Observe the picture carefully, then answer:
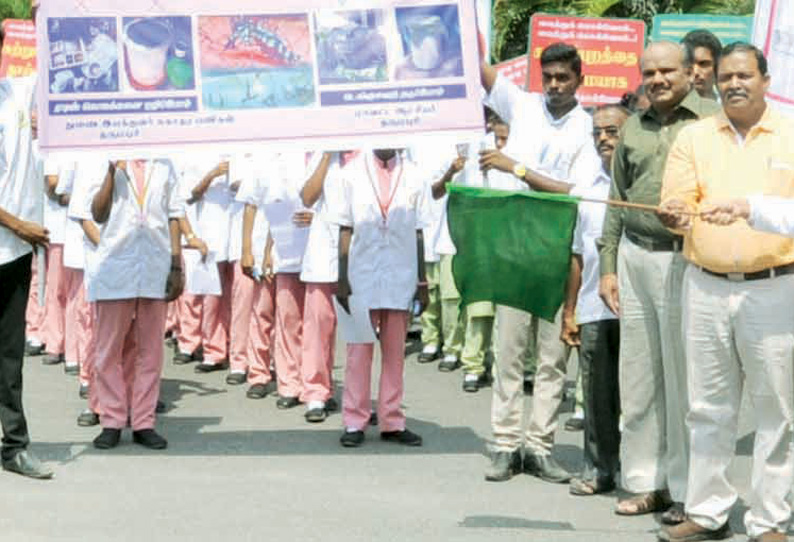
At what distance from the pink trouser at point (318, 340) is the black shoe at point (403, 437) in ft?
3.78

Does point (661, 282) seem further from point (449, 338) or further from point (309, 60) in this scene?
point (449, 338)

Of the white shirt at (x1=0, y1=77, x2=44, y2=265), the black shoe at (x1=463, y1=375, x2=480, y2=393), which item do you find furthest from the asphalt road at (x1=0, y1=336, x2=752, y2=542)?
the white shirt at (x1=0, y1=77, x2=44, y2=265)

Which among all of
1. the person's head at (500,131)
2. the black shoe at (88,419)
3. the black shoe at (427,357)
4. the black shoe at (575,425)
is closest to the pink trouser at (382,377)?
the black shoe at (575,425)

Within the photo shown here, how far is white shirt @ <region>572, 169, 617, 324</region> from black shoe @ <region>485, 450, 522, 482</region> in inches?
34.0

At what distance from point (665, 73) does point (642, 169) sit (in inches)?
18.9

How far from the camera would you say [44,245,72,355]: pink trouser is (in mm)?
15352

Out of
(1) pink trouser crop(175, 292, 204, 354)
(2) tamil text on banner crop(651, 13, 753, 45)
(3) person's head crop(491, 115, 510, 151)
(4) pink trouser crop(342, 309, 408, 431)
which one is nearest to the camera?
(4) pink trouser crop(342, 309, 408, 431)

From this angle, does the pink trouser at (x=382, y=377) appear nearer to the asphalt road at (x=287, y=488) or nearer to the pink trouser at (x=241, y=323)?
the asphalt road at (x=287, y=488)

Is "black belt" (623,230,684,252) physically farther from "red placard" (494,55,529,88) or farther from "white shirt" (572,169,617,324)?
"red placard" (494,55,529,88)

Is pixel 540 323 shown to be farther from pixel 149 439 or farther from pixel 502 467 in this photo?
pixel 149 439

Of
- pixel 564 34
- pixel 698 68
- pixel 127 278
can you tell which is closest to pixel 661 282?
pixel 698 68

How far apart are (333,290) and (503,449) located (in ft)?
9.10

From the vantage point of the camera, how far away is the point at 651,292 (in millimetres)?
9438

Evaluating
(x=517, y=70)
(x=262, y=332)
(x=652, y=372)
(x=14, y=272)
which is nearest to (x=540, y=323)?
(x=652, y=372)
